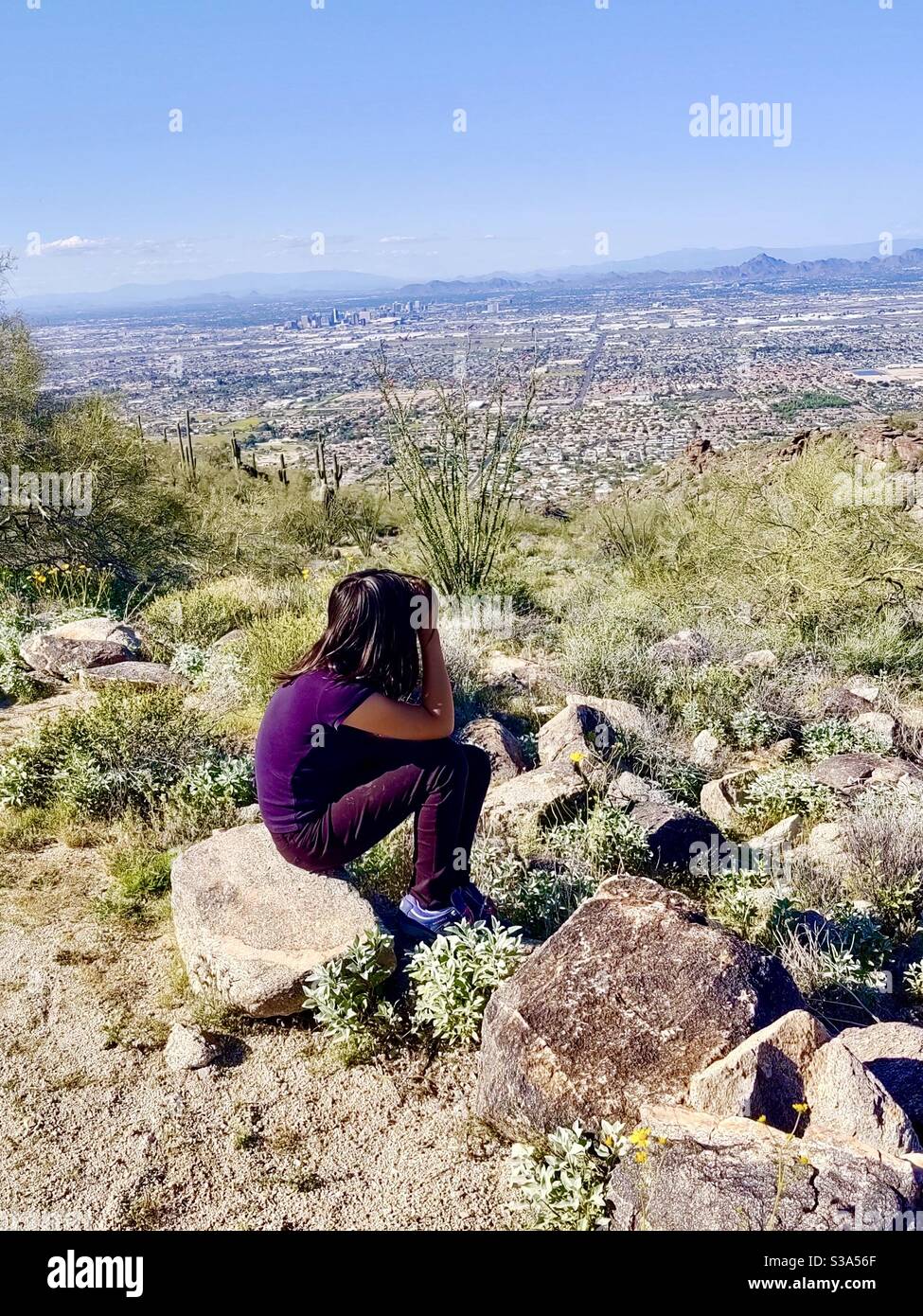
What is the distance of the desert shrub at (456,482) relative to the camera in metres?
7.85

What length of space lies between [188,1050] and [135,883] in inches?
36.1

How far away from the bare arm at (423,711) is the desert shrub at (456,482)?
498 centimetres

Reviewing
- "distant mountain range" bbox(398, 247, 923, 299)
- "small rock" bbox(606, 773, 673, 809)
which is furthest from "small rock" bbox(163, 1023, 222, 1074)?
"distant mountain range" bbox(398, 247, 923, 299)

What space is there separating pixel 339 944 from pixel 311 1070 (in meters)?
0.35

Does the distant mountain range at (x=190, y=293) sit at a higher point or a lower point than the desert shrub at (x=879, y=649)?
higher

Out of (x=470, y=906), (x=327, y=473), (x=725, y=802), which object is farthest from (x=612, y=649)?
(x=327, y=473)

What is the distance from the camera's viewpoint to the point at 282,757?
2.81 metres

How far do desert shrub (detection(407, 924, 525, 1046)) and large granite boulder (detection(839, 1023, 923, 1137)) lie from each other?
0.91m

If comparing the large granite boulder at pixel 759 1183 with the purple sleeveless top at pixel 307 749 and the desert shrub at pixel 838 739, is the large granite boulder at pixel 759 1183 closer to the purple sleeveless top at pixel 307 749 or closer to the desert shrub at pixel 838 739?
the purple sleeveless top at pixel 307 749

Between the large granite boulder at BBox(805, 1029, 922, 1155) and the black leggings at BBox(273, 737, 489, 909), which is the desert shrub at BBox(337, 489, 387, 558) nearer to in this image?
the black leggings at BBox(273, 737, 489, 909)

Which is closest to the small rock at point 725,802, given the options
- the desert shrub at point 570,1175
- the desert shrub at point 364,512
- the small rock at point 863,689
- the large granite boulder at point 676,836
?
the large granite boulder at point 676,836

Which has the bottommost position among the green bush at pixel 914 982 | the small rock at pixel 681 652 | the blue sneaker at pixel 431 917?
the green bush at pixel 914 982

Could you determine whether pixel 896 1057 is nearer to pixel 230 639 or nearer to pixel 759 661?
pixel 759 661
